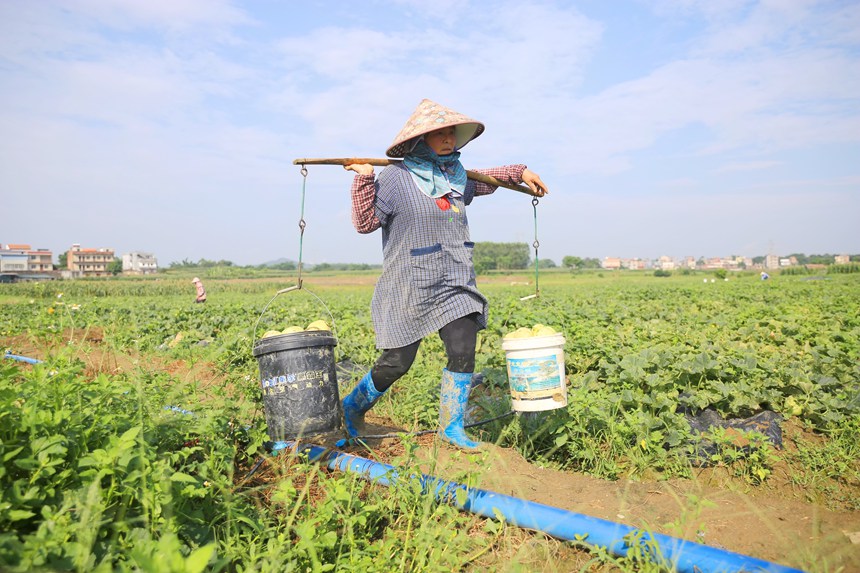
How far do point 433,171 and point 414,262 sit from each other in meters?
0.58

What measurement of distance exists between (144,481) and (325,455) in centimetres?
136

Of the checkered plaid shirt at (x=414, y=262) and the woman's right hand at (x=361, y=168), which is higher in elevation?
the woman's right hand at (x=361, y=168)

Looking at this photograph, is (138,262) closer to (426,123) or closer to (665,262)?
(426,123)

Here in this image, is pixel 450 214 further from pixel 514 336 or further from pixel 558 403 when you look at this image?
pixel 558 403

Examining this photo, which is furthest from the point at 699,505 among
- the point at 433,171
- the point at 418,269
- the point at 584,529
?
the point at 433,171

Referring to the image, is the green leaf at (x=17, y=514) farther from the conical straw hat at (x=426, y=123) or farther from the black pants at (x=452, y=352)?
the conical straw hat at (x=426, y=123)

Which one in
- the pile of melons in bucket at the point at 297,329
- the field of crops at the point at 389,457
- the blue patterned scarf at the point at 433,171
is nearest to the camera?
the field of crops at the point at 389,457

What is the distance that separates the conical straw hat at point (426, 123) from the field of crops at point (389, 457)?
114 centimetres

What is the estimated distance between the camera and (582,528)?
2.24 meters

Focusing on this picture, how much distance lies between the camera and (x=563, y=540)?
2.33 meters

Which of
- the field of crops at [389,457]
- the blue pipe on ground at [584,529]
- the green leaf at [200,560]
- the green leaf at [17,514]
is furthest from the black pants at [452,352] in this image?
the green leaf at [200,560]

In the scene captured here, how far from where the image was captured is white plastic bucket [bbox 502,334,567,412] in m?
3.06

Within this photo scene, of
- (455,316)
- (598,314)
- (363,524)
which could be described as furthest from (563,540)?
(598,314)

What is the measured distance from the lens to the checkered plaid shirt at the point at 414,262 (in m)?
3.27
